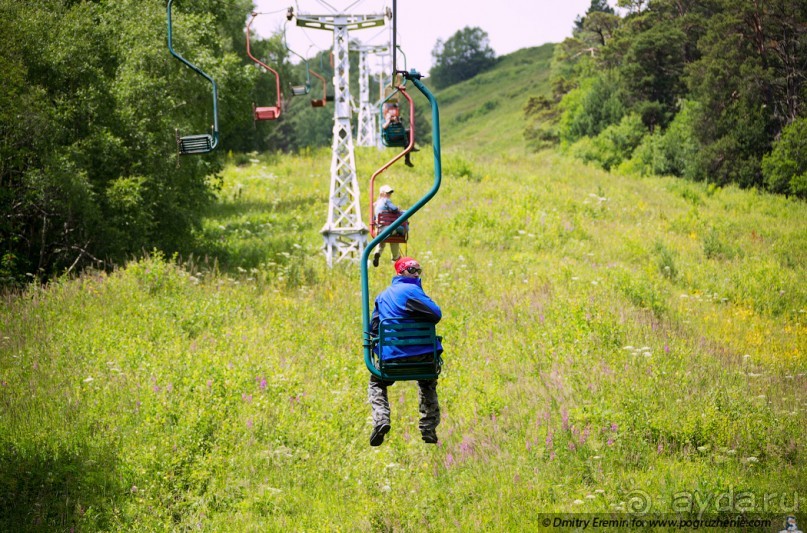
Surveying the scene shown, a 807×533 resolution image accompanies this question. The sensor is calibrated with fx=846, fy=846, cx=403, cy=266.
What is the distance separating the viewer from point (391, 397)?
14.7 meters

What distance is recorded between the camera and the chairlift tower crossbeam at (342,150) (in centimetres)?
2075

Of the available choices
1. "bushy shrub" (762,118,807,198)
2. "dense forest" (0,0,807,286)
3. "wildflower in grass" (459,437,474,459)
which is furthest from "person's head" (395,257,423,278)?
"bushy shrub" (762,118,807,198)

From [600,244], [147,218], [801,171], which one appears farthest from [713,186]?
[147,218]

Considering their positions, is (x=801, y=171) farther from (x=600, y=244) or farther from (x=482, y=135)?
(x=482, y=135)

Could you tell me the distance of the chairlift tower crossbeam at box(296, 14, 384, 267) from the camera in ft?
68.1

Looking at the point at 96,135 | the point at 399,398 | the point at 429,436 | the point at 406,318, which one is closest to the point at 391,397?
the point at 399,398

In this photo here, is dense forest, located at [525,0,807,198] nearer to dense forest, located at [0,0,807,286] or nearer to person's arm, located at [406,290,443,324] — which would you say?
dense forest, located at [0,0,807,286]

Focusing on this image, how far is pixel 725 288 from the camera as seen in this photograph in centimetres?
2197

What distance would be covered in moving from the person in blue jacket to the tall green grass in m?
2.15

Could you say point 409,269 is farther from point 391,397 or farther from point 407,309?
point 391,397

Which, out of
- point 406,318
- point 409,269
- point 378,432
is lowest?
point 378,432

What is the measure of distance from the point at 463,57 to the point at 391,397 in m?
135

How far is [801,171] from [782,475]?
29741 mm

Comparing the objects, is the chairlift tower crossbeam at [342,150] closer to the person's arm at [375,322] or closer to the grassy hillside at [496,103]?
the person's arm at [375,322]
